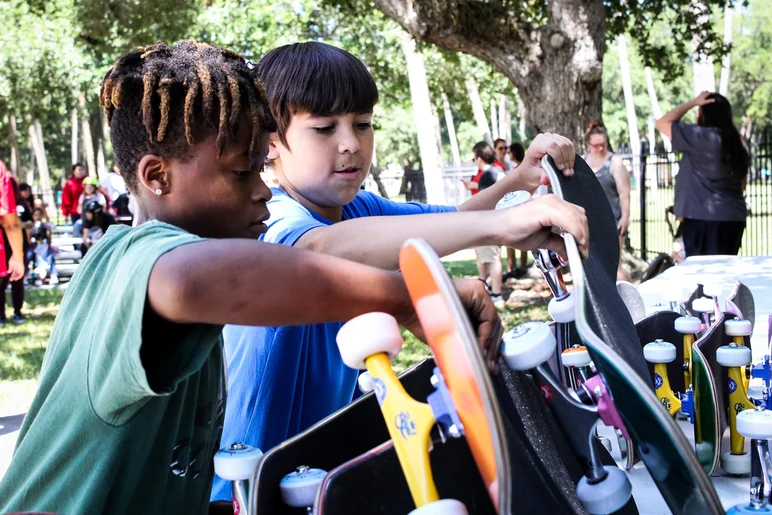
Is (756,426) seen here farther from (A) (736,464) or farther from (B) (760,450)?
(A) (736,464)

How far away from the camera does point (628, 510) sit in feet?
4.55

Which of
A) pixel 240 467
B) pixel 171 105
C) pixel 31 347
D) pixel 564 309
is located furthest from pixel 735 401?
pixel 31 347

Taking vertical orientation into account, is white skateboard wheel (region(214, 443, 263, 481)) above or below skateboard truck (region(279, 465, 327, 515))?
above

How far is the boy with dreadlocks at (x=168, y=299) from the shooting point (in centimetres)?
105

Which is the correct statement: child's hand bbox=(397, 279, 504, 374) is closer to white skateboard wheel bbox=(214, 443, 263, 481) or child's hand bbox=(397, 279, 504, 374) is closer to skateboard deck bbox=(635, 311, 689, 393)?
white skateboard wheel bbox=(214, 443, 263, 481)

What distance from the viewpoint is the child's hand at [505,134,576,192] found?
1634mm

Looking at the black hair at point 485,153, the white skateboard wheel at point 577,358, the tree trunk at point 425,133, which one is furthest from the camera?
the tree trunk at point 425,133

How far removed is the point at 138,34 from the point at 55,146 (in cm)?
5021

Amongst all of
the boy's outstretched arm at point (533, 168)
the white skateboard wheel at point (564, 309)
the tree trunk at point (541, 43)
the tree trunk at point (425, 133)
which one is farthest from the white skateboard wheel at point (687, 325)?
the tree trunk at point (425, 133)

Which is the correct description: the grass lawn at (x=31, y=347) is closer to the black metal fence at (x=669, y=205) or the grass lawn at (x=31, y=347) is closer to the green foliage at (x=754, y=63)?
the black metal fence at (x=669, y=205)

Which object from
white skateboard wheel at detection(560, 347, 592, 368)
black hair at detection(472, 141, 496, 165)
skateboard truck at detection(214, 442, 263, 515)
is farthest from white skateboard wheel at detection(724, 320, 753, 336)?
black hair at detection(472, 141, 496, 165)

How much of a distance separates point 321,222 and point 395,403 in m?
1.04

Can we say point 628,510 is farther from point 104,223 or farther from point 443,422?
point 104,223

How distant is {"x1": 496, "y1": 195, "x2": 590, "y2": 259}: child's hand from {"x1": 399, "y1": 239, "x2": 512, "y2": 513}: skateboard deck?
0.39 metres
